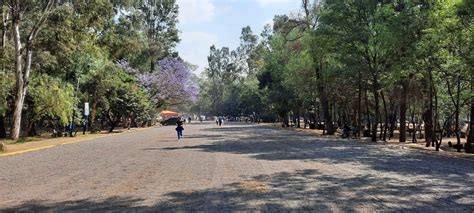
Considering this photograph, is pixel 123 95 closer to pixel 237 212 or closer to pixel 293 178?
pixel 293 178

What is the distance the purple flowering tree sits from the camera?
225ft

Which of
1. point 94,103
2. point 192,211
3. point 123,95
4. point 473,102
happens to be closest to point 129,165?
point 192,211

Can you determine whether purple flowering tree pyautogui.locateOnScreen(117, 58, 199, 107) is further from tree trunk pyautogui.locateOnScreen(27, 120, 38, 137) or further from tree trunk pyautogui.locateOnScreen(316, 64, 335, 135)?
tree trunk pyautogui.locateOnScreen(316, 64, 335, 135)

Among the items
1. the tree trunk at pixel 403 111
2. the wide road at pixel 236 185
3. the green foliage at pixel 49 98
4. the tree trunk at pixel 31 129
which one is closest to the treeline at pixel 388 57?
the tree trunk at pixel 403 111

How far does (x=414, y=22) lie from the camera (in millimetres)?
25359

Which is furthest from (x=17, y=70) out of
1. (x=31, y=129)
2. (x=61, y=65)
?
(x=31, y=129)

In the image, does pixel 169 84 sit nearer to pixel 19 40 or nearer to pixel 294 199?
pixel 19 40

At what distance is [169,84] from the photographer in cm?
7075

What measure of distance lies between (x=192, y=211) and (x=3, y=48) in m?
26.0

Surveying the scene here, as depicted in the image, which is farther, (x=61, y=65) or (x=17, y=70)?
(x=61, y=65)

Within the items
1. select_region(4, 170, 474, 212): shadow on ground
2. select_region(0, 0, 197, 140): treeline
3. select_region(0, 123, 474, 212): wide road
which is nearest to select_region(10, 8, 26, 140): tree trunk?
select_region(0, 0, 197, 140): treeline

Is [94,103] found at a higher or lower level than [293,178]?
higher

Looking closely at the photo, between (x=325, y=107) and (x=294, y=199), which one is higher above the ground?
(x=325, y=107)

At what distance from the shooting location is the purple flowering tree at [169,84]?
225 ft
